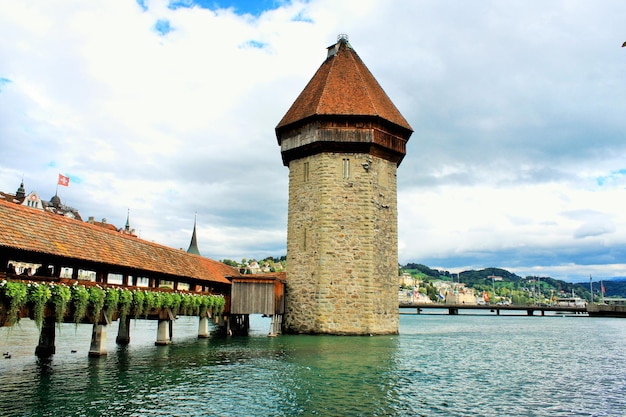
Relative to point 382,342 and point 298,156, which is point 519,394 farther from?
point 298,156

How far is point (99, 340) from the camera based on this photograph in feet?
48.0

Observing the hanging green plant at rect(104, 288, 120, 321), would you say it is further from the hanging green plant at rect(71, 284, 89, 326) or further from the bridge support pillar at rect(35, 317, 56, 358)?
the bridge support pillar at rect(35, 317, 56, 358)

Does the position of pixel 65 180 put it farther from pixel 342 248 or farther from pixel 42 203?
pixel 42 203

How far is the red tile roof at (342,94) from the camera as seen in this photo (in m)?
23.4

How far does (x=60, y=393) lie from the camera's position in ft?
31.5

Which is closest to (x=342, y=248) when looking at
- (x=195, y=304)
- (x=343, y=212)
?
(x=343, y=212)

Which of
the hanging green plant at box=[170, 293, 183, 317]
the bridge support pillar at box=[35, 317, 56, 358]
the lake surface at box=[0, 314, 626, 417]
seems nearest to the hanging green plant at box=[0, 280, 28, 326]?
the lake surface at box=[0, 314, 626, 417]

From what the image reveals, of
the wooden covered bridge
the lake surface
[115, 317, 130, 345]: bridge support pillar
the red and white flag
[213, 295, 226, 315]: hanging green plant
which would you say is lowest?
the lake surface

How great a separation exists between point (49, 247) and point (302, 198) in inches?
515

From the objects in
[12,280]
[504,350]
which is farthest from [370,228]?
[12,280]

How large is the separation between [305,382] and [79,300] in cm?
614

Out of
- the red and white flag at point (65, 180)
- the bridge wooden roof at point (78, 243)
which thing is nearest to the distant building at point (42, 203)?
the red and white flag at point (65, 180)

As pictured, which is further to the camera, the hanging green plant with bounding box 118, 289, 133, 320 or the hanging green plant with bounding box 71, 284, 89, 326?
the hanging green plant with bounding box 118, 289, 133, 320

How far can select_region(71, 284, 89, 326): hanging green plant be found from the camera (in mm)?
12602
